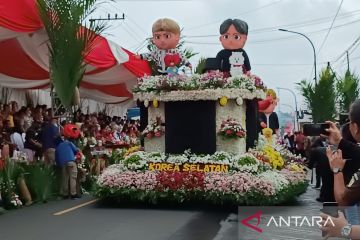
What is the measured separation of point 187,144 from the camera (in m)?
12.6

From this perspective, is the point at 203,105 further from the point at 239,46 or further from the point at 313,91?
the point at 313,91

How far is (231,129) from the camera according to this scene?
1231cm

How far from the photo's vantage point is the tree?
3506 centimetres

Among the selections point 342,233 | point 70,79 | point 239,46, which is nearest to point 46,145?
point 70,79

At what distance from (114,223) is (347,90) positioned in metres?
28.7

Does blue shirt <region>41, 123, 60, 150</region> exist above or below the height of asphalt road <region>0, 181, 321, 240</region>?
above

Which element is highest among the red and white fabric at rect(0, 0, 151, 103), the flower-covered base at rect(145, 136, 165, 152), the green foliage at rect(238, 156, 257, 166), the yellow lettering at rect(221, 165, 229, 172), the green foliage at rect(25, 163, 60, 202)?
the red and white fabric at rect(0, 0, 151, 103)

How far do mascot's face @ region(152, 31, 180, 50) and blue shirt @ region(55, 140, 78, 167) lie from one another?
3.75 m

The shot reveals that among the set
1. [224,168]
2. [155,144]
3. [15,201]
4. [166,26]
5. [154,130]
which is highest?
[166,26]

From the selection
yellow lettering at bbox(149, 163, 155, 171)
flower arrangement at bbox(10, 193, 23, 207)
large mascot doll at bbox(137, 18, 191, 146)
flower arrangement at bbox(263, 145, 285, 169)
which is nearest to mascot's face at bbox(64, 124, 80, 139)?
yellow lettering at bbox(149, 163, 155, 171)

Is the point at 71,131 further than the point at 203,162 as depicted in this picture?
Yes

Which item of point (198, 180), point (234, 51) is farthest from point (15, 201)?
point (234, 51)

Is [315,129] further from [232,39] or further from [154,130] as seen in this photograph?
[232,39]

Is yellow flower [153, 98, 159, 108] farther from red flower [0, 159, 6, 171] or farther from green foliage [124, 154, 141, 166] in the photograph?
red flower [0, 159, 6, 171]
